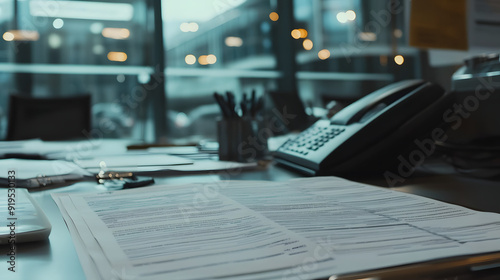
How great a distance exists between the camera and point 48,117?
2.24m

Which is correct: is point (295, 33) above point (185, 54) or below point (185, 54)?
above

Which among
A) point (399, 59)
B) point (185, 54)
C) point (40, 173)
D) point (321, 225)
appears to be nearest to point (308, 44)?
point (399, 59)

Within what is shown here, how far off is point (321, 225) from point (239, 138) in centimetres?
66

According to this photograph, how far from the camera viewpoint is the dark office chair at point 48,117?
217 cm

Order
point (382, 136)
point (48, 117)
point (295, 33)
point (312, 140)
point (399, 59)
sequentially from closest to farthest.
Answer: point (382, 136) < point (312, 140) < point (48, 117) < point (295, 33) < point (399, 59)

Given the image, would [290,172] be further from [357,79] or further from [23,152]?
[357,79]

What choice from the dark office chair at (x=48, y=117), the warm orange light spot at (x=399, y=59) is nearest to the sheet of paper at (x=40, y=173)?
the dark office chair at (x=48, y=117)

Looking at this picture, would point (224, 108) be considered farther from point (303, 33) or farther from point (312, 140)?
point (303, 33)

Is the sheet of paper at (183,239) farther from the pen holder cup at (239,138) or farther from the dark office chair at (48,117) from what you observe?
the dark office chair at (48,117)

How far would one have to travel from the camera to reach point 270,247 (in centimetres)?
36

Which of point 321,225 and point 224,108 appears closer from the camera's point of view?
point 321,225

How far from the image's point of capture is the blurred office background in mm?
3725

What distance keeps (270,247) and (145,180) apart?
443 mm

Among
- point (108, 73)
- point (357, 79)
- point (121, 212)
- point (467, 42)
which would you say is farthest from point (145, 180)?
point (357, 79)
